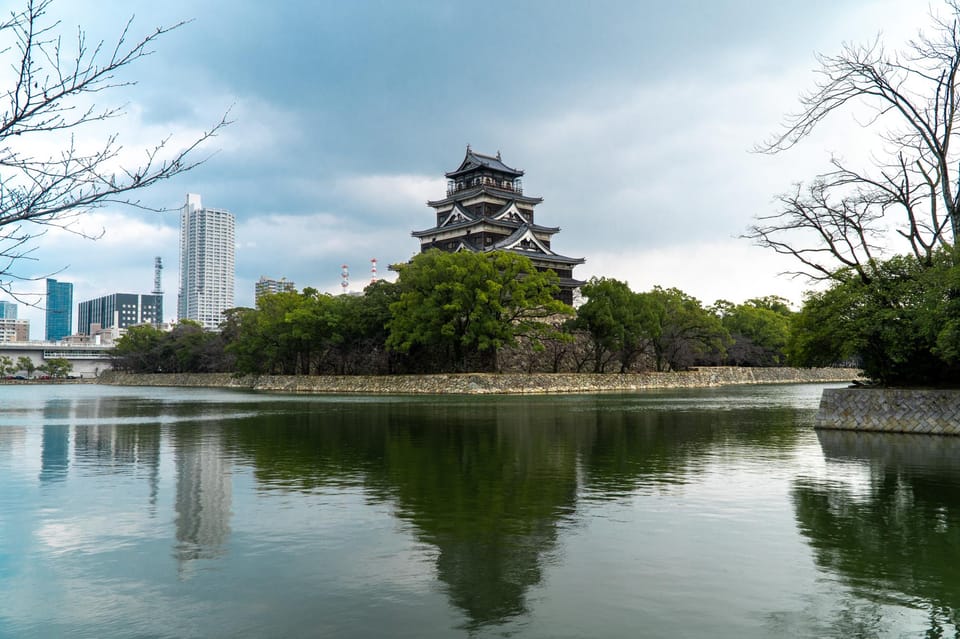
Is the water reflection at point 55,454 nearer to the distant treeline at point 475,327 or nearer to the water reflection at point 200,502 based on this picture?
the water reflection at point 200,502

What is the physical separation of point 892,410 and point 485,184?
51.3m

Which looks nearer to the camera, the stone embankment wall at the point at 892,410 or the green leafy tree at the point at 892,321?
the green leafy tree at the point at 892,321

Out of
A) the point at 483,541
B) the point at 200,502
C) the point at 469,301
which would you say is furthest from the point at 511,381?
the point at 483,541

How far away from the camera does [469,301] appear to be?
153 ft

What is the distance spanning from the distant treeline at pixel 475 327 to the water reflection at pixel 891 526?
3297 centimetres

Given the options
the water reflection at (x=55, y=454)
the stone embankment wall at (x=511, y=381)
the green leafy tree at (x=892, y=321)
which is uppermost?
the green leafy tree at (x=892, y=321)

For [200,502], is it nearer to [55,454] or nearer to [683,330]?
[55,454]

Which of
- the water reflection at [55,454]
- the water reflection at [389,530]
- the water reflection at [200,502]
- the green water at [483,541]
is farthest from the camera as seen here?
the water reflection at [55,454]

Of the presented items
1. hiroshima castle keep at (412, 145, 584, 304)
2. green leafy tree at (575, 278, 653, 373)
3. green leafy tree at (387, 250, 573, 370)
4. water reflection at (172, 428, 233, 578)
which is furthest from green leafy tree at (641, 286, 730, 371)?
water reflection at (172, 428, 233, 578)

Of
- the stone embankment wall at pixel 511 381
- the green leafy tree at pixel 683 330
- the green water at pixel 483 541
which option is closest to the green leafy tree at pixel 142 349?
the stone embankment wall at pixel 511 381

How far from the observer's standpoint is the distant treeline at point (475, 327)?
47.0 metres

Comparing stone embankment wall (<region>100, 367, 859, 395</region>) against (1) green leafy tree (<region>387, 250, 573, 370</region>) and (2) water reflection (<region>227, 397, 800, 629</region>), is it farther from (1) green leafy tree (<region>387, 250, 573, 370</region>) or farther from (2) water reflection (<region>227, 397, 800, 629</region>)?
(2) water reflection (<region>227, 397, 800, 629</region>)

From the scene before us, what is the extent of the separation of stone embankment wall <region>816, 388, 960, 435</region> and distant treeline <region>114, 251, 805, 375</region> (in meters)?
26.7

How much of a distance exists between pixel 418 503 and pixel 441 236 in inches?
2349
